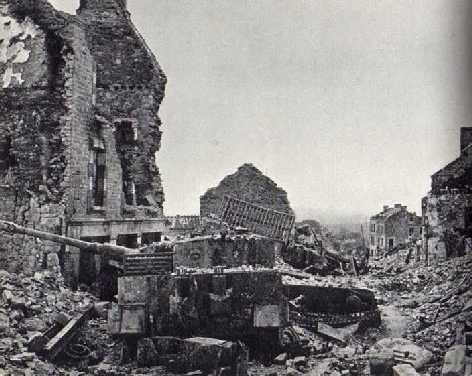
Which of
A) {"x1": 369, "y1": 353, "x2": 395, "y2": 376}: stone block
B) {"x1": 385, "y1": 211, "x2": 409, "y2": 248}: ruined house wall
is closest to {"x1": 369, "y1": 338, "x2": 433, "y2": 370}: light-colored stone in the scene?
{"x1": 369, "y1": 353, "x2": 395, "y2": 376}: stone block

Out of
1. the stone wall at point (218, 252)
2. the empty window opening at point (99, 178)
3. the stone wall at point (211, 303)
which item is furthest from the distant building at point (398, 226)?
the stone wall at point (211, 303)

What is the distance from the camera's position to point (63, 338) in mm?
8633

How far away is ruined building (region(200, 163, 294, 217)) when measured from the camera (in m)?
32.2

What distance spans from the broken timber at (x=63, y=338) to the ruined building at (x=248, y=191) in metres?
22.5

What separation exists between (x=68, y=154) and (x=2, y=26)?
414cm

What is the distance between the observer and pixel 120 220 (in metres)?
15.6

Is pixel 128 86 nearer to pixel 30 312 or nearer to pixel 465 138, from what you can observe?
pixel 30 312

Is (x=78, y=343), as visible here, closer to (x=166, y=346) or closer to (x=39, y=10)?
(x=166, y=346)

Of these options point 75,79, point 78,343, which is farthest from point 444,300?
point 75,79

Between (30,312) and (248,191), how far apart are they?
23681 millimetres

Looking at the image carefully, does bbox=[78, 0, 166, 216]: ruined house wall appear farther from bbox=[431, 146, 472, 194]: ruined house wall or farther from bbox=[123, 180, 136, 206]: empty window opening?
bbox=[431, 146, 472, 194]: ruined house wall

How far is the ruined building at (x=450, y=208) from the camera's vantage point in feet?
64.6

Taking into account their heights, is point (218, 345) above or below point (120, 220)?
below

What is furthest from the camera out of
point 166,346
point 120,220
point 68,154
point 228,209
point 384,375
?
point 228,209
